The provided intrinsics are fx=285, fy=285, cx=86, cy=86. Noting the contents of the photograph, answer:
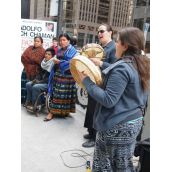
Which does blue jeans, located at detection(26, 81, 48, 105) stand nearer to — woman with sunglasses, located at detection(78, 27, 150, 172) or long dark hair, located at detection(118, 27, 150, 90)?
woman with sunglasses, located at detection(78, 27, 150, 172)

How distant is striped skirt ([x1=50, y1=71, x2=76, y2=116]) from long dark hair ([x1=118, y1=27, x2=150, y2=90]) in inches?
95.9

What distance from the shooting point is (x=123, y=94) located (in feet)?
5.55

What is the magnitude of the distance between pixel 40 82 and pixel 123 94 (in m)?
2.97

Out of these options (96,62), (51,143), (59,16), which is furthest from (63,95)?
(59,16)

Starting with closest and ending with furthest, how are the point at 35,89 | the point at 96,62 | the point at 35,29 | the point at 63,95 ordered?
the point at 96,62, the point at 63,95, the point at 35,89, the point at 35,29

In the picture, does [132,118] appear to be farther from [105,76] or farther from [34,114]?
[34,114]

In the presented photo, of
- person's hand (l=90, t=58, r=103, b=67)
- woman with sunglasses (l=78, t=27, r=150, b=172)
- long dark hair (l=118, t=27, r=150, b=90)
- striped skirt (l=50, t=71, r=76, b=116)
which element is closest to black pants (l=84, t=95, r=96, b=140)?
Result: striped skirt (l=50, t=71, r=76, b=116)

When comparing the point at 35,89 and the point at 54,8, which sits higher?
the point at 54,8

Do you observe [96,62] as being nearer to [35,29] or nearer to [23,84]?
[23,84]

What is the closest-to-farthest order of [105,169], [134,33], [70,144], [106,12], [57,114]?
[134,33] < [105,169] < [70,144] < [57,114] < [106,12]

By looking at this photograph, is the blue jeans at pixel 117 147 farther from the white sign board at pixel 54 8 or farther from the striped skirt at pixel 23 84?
the white sign board at pixel 54 8

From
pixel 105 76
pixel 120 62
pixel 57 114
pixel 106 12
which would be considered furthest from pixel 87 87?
pixel 106 12

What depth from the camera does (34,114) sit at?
178 inches
